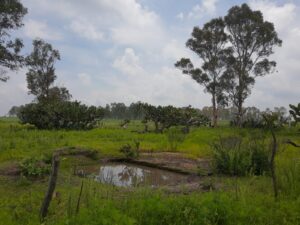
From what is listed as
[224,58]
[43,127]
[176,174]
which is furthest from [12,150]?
[224,58]

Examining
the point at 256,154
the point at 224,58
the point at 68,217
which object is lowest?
the point at 68,217

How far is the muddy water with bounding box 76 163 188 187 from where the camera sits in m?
9.29

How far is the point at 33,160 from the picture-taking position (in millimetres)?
9328

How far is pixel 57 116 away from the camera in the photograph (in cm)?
2470

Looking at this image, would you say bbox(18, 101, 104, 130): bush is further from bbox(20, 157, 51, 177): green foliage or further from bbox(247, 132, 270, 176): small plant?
bbox(247, 132, 270, 176): small plant

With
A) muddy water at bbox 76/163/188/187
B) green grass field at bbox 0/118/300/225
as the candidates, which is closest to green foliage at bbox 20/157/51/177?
green grass field at bbox 0/118/300/225

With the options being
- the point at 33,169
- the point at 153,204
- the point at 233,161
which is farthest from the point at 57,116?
the point at 153,204

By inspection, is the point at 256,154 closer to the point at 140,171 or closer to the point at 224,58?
the point at 140,171

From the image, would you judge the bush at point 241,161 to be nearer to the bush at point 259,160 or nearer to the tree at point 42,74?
the bush at point 259,160

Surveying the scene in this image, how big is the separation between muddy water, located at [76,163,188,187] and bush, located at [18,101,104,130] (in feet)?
43.7

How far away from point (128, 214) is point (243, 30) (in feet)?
112

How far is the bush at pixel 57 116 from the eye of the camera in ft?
79.6

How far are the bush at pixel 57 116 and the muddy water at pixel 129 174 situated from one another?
13306 millimetres

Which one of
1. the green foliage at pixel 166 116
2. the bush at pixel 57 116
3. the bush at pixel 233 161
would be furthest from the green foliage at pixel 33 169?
the green foliage at pixel 166 116
